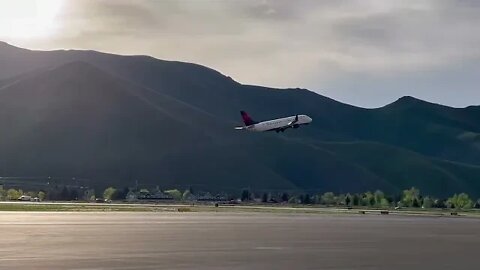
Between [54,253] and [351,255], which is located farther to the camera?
[351,255]

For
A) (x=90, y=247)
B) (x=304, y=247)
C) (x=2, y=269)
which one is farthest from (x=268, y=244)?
(x=2, y=269)

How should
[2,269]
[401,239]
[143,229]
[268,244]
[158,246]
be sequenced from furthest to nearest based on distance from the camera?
1. [143,229]
2. [401,239]
3. [268,244]
4. [158,246]
5. [2,269]

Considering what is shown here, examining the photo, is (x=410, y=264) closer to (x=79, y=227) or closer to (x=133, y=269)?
(x=133, y=269)

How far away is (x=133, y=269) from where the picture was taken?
34.2m

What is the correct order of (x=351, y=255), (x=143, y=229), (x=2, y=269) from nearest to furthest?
(x=2, y=269)
(x=351, y=255)
(x=143, y=229)

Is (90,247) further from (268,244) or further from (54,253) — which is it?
(268,244)

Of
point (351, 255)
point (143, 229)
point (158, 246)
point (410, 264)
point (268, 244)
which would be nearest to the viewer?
point (410, 264)

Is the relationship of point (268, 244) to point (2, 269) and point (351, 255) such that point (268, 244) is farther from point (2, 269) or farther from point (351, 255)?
point (2, 269)

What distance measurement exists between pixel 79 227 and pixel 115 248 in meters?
21.3

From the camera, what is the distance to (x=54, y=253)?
132ft

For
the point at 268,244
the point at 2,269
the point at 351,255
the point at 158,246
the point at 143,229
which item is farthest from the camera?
the point at 143,229

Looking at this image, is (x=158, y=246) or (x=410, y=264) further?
(x=158, y=246)

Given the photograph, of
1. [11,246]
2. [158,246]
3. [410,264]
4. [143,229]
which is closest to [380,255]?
[410,264]

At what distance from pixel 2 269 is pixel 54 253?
7.27 metres
